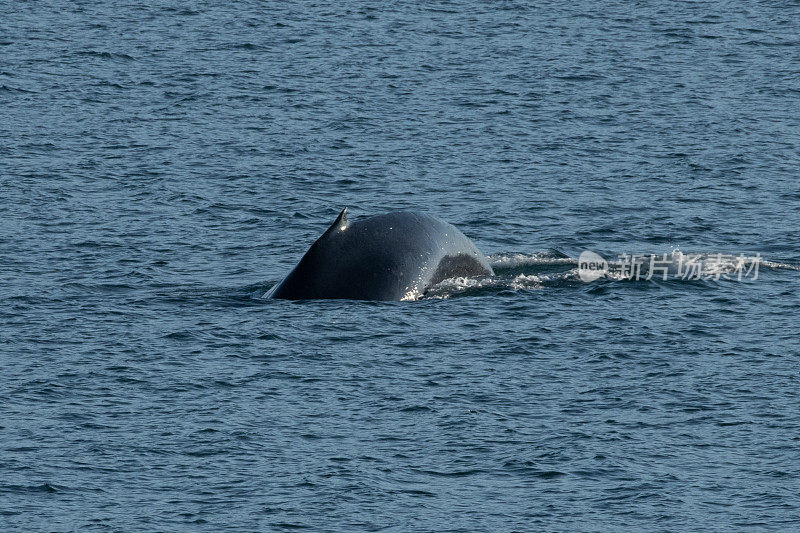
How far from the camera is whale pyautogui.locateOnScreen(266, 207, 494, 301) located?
1132 inches

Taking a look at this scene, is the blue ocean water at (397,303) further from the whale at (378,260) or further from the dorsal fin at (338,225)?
the dorsal fin at (338,225)

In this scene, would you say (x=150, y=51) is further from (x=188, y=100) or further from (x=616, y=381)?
(x=616, y=381)

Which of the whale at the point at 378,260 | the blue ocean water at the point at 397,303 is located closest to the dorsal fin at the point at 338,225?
the whale at the point at 378,260

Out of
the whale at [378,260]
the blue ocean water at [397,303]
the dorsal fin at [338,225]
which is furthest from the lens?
the whale at [378,260]

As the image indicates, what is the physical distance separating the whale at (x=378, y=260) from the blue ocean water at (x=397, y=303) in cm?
38

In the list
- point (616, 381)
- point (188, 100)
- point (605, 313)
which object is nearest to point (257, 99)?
point (188, 100)

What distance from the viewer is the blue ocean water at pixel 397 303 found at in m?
21.9

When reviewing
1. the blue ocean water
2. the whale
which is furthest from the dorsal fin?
the blue ocean water

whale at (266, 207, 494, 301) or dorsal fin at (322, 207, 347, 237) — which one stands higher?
dorsal fin at (322, 207, 347, 237)

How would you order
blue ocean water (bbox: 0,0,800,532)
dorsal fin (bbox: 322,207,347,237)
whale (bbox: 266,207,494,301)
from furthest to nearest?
whale (bbox: 266,207,494,301), dorsal fin (bbox: 322,207,347,237), blue ocean water (bbox: 0,0,800,532)

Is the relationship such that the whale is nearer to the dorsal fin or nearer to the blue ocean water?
the dorsal fin

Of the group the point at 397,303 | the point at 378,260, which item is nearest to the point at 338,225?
the point at 378,260

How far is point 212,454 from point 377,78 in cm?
3353

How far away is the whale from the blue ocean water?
1.23ft
